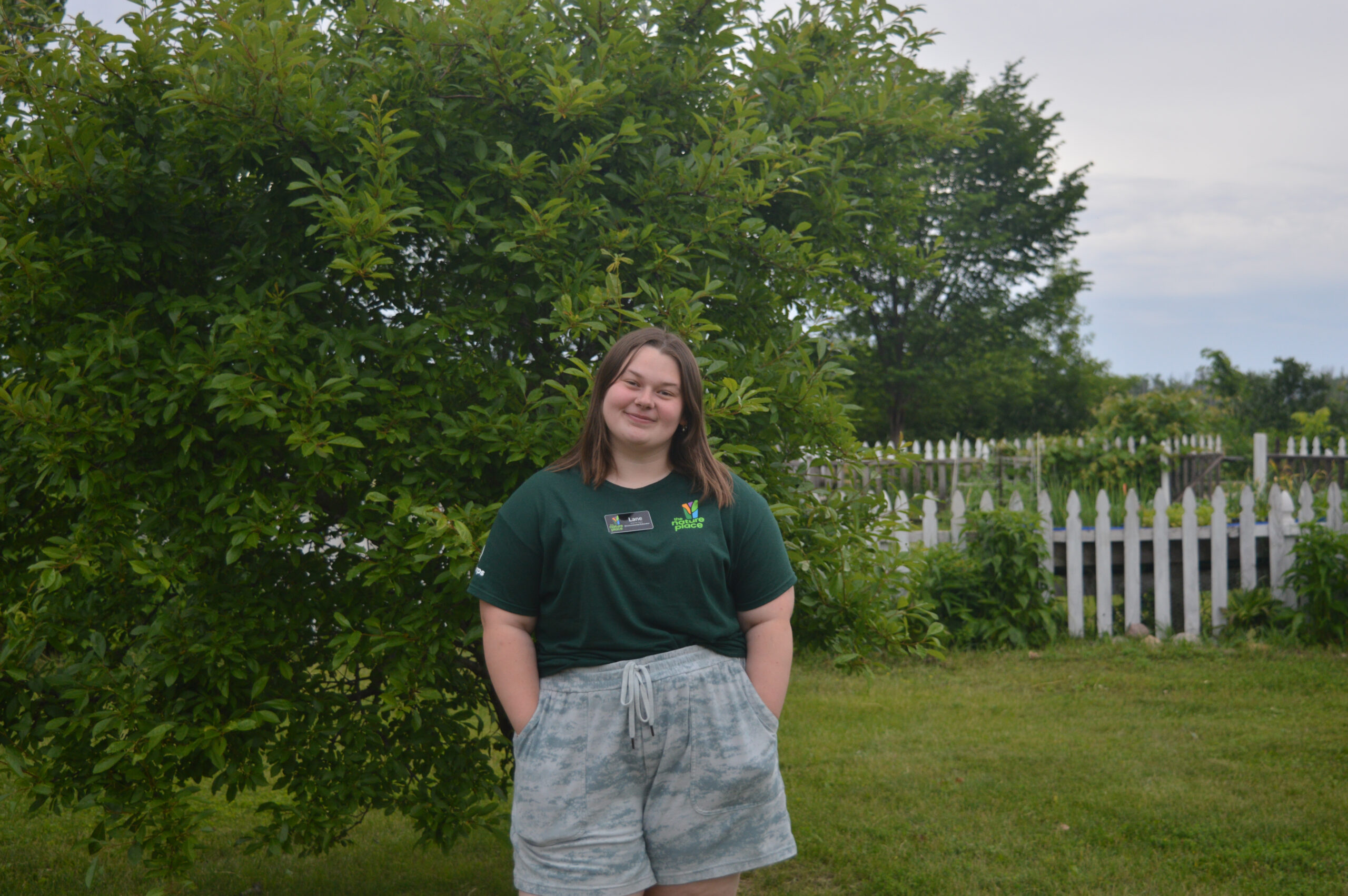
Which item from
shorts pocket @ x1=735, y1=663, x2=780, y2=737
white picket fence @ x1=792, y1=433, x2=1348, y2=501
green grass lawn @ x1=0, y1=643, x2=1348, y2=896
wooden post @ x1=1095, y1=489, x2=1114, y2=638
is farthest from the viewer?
white picket fence @ x1=792, y1=433, x2=1348, y2=501

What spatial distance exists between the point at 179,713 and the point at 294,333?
3.69 feet

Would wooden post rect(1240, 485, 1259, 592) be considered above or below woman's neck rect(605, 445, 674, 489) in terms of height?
below

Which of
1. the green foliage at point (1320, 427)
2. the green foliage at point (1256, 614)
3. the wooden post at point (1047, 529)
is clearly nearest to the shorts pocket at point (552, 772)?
the wooden post at point (1047, 529)

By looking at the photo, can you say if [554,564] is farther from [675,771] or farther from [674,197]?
[674,197]

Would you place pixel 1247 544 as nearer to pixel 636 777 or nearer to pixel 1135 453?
pixel 1135 453

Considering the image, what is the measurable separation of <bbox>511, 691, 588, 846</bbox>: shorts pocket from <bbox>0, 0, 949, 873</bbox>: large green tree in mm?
502

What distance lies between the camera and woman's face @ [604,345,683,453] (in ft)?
7.93

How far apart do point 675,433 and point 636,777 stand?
830 millimetres

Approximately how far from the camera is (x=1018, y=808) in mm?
4559

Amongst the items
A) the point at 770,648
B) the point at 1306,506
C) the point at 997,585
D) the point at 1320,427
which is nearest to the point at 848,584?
the point at 770,648

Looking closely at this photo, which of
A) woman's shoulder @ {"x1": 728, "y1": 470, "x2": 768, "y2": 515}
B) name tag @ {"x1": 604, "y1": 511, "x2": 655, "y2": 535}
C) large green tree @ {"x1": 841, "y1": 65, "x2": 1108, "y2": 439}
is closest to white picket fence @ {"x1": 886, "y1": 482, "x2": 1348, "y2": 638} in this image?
woman's shoulder @ {"x1": 728, "y1": 470, "x2": 768, "y2": 515}

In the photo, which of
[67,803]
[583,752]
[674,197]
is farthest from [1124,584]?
[67,803]

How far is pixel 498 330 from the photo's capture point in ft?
10.1

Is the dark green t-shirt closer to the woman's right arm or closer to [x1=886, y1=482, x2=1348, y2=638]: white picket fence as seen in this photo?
the woman's right arm
